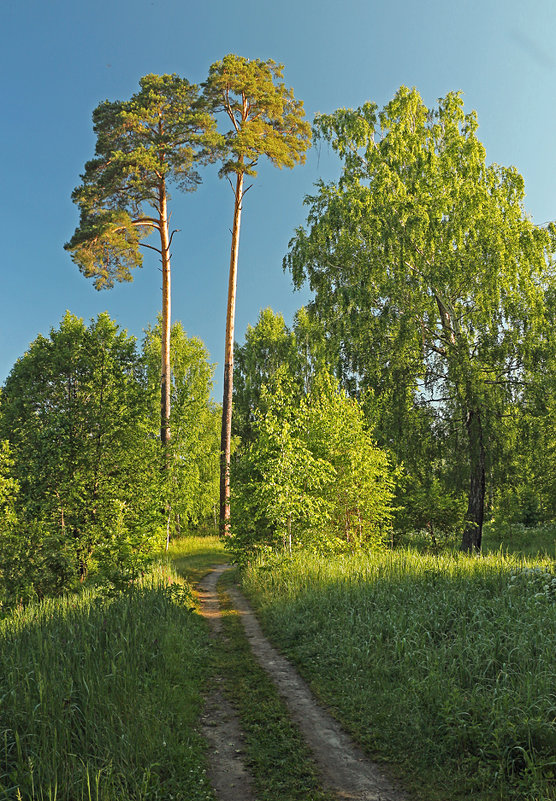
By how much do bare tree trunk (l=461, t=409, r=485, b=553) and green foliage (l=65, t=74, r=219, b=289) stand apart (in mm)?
14707

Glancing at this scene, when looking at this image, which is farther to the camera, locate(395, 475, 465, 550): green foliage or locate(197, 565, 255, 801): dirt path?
locate(395, 475, 465, 550): green foliage

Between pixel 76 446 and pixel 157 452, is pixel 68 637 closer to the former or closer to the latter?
pixel 76 446

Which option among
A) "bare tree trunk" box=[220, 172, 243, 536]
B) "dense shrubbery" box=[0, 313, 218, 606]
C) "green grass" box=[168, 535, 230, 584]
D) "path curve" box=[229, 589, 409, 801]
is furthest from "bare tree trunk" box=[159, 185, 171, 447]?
"path curve" box=[229, 589, 409, 801]

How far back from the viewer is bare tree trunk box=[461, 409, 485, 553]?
16828mm

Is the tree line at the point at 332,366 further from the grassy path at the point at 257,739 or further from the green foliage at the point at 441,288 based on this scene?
the grassy path at the point at 257,739

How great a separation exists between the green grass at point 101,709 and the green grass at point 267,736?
0.46m

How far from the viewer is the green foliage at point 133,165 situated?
20.9 metres

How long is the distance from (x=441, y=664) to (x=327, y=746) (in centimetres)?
177

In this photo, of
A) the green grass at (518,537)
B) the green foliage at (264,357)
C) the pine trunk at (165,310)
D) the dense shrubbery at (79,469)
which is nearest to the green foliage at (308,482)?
the dense shrubbery at (79,469)

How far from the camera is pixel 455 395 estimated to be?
17.5m

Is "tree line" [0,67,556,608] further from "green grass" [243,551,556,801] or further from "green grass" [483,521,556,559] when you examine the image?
"green grass" [243,551,556,801]

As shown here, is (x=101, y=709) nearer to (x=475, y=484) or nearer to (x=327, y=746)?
(x=327, y=746)

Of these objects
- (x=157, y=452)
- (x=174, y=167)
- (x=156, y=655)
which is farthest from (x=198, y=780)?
(x=174, y=167)

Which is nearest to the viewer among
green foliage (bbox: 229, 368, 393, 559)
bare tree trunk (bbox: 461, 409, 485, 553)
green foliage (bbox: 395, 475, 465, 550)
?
green foliage (bbox: 229, 368, 393, 559)
